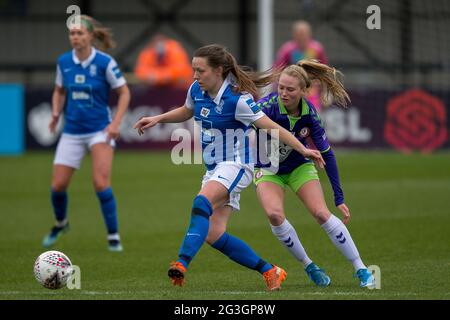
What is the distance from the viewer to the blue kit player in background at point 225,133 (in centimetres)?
745

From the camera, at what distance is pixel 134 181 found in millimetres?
17312

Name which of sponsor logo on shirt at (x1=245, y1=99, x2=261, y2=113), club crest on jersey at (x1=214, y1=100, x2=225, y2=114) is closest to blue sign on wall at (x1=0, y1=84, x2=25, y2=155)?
club crest on jersey at (x1=214, y1=100, x2=225, y2=114)

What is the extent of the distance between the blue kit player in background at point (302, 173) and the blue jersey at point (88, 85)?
2.84m

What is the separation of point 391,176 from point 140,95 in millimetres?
6822

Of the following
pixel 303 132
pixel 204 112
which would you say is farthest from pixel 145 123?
pixel 303 132

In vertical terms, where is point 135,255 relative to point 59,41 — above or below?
below

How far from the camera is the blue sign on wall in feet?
71.5

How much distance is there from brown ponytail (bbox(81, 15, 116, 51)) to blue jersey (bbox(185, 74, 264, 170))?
304 cm

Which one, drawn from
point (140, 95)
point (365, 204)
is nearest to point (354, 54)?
point (140, 95)

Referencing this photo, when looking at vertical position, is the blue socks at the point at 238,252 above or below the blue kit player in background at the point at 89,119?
below

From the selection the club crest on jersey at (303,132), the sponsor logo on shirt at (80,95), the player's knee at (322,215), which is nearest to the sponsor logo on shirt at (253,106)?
the club crest on jersey at (303,132)

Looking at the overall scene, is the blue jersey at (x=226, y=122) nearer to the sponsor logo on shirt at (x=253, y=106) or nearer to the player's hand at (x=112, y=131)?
the sponsor logo on shirt at (x=253, y=106)

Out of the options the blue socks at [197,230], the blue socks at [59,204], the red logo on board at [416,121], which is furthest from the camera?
the red logo on board at [416,121]
